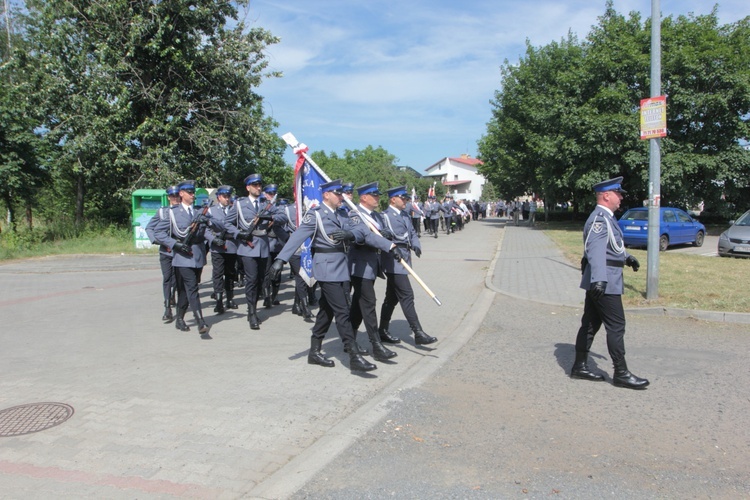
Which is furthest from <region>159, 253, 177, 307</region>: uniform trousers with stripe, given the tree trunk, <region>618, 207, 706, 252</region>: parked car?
the tree trunk

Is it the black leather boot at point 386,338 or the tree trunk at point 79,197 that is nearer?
the black leather boot at point 386,338

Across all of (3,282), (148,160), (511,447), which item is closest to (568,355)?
(511,447)

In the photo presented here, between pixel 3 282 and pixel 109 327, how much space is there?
686 cm

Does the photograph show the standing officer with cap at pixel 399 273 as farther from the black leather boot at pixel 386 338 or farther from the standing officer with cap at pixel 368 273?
the standing officer with cap at pixel 368 273

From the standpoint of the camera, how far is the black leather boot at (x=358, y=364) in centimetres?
559

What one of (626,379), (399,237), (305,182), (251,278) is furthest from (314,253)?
(305,182)

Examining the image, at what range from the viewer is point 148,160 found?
20.6 metres

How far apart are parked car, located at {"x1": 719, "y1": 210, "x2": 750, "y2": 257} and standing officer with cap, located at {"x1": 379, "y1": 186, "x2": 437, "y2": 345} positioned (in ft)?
42.5

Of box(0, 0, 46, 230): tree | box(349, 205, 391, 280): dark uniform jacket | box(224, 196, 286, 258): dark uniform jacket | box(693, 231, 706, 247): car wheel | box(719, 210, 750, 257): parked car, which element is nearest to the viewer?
box(349, 205, 391, 280): dark uniform jacket

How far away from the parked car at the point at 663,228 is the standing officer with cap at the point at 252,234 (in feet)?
46.8

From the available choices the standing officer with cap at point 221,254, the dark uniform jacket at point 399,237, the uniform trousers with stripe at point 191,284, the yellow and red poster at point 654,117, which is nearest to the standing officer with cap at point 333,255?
the dark uniform jacket at point 399,237

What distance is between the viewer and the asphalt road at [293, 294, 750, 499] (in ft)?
11.4

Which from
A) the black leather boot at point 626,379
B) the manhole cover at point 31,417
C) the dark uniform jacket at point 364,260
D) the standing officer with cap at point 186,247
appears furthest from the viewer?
the standing officer with cap at point 186,247

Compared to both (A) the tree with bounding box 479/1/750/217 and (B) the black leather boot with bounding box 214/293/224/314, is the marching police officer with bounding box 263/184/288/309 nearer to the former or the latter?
(B) the black leather boot with bounding box 214/293/224/314
